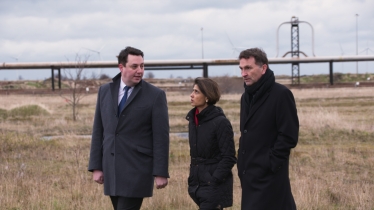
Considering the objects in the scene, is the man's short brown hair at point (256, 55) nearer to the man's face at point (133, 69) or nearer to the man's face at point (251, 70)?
the man's face at point (251, 70)

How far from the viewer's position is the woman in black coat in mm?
5715

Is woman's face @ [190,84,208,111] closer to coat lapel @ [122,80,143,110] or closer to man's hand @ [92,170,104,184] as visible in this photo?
coat lapel @ [122,80,143,110]

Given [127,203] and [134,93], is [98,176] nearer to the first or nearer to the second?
[127,203]

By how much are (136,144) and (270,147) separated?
4.24ft

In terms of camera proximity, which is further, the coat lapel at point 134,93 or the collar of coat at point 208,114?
the collar of coat at point 208,114

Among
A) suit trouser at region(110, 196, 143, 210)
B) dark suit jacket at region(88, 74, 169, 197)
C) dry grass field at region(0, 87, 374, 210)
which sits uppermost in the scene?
dark suit jacket at region(88, 74, 169, 197)

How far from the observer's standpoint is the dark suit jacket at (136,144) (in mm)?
5652

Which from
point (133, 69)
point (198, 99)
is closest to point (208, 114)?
point (198, 99)

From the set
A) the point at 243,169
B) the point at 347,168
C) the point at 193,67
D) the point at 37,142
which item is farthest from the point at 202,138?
the point at 193,67

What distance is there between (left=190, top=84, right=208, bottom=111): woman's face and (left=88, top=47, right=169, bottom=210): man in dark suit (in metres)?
0.31

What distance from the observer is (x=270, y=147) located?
522 cm

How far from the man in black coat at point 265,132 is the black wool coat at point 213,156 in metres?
0.41

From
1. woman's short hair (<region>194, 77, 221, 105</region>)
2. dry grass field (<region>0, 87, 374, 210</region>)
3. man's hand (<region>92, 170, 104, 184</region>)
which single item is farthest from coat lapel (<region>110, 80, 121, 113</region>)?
dry grass field (<region>0, 87, 374, 210</region>)

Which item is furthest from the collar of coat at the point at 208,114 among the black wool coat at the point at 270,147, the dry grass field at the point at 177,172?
the dry grass field at the point at 177,172
